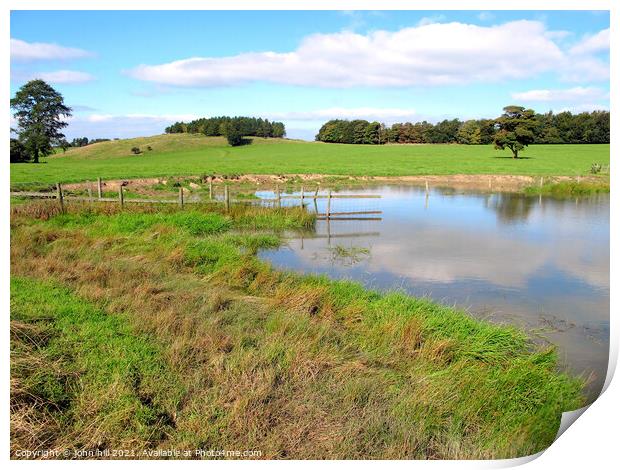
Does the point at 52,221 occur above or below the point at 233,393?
above

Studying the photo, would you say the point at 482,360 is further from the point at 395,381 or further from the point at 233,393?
the point at 233,393

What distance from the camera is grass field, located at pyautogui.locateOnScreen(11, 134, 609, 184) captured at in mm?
31594

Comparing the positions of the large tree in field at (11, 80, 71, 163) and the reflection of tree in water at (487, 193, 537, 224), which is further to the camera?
the reflection of tree in water at (487, 193, 537, 224)

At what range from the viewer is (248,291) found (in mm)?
8719

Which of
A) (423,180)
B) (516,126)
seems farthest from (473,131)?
(423,180)

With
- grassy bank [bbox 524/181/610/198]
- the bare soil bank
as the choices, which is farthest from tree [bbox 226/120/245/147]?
grassy bank [bbox 524/181/610/198]

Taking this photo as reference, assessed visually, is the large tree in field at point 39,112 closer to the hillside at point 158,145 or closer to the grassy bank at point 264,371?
the grassy bank at point 264,371

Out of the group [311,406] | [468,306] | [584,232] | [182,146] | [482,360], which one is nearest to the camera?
[311,406]

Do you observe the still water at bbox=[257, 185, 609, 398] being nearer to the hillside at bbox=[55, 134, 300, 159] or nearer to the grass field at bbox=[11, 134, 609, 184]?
the grass field at bbox=[11, 134, 609, 184]

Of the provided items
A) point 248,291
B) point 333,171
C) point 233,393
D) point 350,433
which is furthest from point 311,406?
point 333,171

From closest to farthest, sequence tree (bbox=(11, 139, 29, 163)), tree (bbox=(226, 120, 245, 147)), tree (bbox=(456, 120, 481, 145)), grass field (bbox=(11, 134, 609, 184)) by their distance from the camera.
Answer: tree (bbox=(11, 139, 29, 163)) → tree (bbox=(456, 120, 481, 145)) → grass field (bbox=(11, 134, 609, 184)) → tree (bbox=(226, 120, 245, 147))

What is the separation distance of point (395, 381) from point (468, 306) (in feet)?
11.7

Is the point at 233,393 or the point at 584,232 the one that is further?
the point at 584,232

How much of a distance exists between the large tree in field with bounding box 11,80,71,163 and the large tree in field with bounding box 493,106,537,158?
12.5 m
